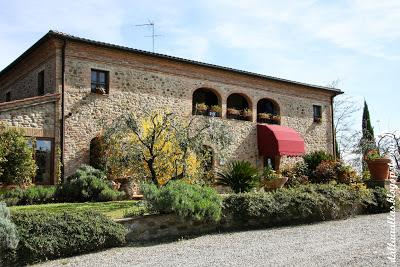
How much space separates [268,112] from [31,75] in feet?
43.9

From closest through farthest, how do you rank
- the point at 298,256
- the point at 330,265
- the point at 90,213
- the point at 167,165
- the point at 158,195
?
the point at 330,265 → the point at 298,256 → the point at 90,213 → the point at 158,195 → the point at 167,165

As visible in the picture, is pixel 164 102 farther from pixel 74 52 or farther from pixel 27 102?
pixel 27 102

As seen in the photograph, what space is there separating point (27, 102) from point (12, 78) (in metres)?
6.71

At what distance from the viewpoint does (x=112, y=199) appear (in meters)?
15.2

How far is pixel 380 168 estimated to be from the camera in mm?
14906

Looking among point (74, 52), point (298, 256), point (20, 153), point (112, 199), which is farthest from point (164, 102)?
point (298, 256)

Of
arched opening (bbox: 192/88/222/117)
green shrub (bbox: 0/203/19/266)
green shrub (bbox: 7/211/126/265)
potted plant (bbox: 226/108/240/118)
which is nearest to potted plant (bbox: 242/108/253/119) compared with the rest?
potted plant (bbox: 226/108/240/118)

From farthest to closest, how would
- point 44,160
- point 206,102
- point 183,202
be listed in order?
point 206,102
point 44,160
point 183,202

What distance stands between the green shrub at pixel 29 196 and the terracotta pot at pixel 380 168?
11.3 meters

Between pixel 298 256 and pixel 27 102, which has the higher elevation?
pixel 27 102

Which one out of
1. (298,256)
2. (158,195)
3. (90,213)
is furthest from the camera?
(158,195)

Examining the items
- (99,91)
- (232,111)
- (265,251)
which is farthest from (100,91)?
(265,251)

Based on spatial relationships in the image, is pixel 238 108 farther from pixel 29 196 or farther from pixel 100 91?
pixel 29 196

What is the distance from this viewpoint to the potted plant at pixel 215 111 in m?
21.8
